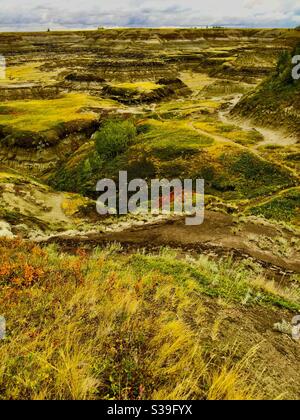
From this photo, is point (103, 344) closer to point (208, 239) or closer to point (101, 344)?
point (101, 344)

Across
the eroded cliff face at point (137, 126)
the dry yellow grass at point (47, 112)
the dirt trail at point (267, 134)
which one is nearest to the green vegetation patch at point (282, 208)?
the eroded cliff face at point (137, 126)

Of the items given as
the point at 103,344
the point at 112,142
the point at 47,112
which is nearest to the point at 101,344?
the point at 103,344

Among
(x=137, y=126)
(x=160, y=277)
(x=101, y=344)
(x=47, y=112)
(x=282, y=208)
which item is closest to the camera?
(x=101, y=344)

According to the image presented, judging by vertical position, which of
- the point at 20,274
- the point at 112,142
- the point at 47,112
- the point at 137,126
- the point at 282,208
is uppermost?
the point at 20,274

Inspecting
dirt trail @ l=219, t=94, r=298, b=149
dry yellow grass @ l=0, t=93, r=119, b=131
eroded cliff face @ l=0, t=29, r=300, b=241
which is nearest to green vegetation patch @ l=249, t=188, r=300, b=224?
eroded cliff face @ l=0, t=29, r=300, b=241

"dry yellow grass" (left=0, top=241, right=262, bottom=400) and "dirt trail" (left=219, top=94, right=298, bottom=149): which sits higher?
"dry yellow grass" (left=0, top=241, right=262, bottom=400)

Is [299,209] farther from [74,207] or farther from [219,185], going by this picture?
[74,207]

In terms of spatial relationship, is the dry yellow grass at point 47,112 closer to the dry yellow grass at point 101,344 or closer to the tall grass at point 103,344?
the tall grass at point 103,344

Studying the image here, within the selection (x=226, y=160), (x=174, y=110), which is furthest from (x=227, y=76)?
(x=226, y=160)

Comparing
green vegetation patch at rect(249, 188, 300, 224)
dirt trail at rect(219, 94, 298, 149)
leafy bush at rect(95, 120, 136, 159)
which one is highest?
dirt trail at rect(219, 94, 298, 149)

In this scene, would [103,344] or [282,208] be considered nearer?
[103,344]

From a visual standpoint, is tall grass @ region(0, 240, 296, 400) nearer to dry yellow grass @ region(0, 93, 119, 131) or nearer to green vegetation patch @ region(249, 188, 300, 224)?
green vegetation patch @ region(249, 188, 300, 224)

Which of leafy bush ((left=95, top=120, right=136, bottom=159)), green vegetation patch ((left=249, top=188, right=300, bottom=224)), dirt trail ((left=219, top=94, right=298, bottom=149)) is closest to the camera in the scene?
green vegetation patch ((left=249, top=188, right=300, bottom=224))
